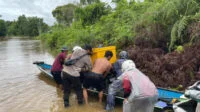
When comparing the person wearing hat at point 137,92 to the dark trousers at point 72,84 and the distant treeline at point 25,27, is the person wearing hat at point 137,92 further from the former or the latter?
the distant treeline at point 25,27

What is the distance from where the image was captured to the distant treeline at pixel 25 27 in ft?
306

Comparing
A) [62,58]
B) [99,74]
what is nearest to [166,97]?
[99,74]

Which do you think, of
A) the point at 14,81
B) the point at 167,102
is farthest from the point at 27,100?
the point at 167,102

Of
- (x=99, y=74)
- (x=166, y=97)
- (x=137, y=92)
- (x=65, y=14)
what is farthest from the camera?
(x=65, y=14)

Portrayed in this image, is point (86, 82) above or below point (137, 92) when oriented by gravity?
below

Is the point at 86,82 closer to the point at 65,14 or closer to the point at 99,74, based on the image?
the point at 99,74

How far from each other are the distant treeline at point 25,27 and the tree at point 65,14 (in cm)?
4033

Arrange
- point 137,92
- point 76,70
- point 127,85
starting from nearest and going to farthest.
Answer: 1. point 137,92
2. point 127,85
3. point 76,70

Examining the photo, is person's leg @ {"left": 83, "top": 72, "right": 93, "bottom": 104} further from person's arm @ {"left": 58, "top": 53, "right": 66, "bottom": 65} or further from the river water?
person's arm @ {"left": 58, "top": 53, "right": 66, "bottom": 65}

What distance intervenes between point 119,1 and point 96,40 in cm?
311

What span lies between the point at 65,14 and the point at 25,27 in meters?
56.5

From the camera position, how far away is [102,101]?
24.9 feet

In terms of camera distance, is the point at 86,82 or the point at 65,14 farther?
the point at 65,14

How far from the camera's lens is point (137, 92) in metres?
4.12
